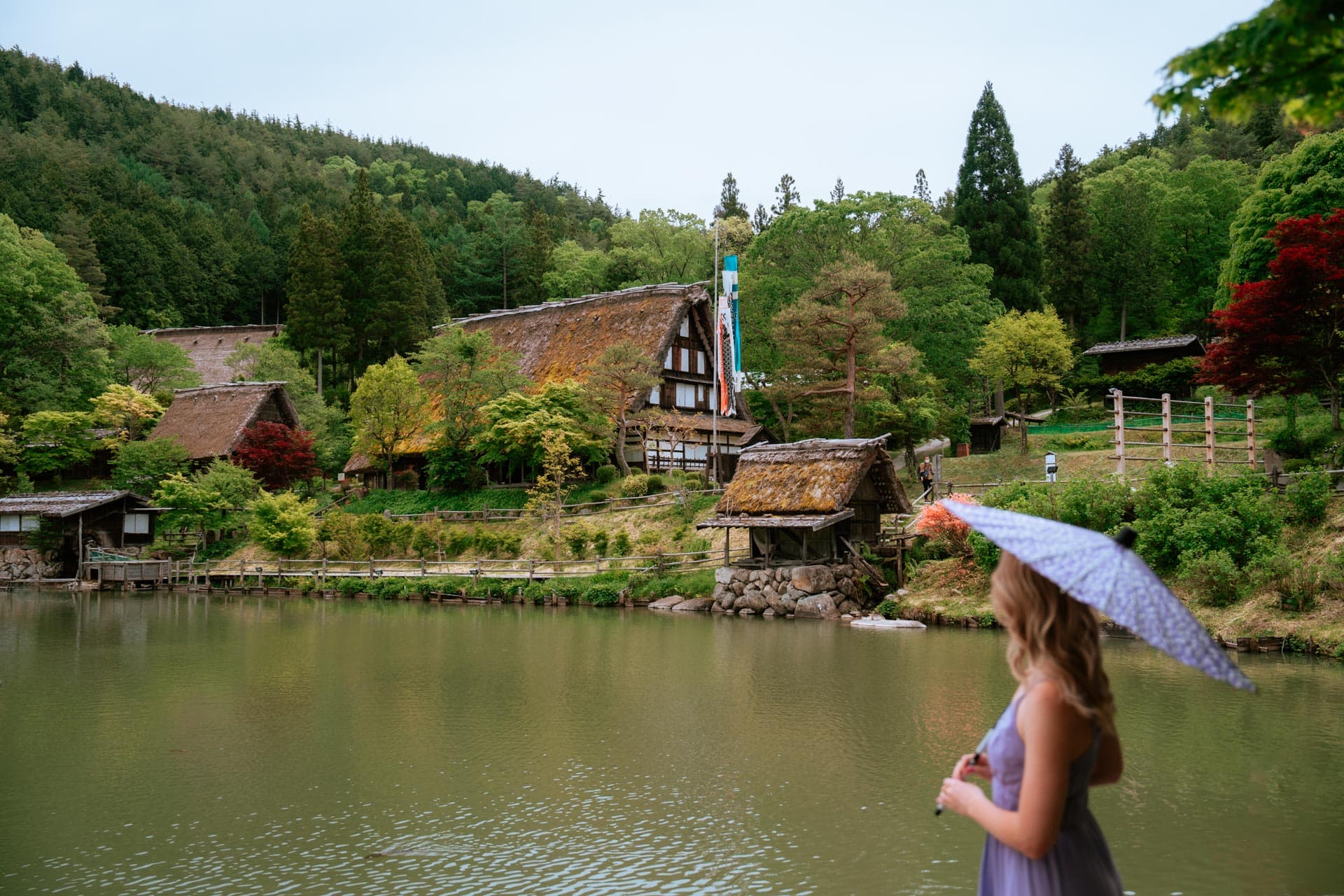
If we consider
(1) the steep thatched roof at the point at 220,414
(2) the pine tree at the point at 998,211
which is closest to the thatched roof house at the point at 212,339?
(1) the steep thatched roof at the point at 220,414

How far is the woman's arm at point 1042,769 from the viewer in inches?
98.4

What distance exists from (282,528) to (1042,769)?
32323 mm

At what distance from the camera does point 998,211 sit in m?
43.8

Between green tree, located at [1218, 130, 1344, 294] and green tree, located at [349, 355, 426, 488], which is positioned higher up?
green tree, located at [1218, 130, 1344, 294]

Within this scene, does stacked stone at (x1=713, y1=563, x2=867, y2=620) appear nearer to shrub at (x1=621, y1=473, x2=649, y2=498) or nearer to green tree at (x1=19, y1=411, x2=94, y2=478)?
shrub at (x1=621, y1=473, x2=649, y2=498)

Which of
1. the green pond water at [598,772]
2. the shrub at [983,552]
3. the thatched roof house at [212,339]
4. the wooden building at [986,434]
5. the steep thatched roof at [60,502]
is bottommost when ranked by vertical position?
the green pond water at [598,772]

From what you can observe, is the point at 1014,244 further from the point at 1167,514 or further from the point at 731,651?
the point at 731,651

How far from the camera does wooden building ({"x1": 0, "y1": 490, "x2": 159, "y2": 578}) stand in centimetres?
3244

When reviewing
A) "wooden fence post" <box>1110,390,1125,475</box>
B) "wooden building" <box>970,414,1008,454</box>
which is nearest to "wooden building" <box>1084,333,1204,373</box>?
"wooden building" <box>970,414,1008,454</box>

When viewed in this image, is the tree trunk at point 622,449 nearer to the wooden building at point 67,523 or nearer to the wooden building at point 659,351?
the wooden building at point 659,351

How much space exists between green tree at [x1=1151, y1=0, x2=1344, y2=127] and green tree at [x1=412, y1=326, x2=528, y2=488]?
32.6m

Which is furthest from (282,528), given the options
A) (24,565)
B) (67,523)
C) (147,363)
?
(147,363)

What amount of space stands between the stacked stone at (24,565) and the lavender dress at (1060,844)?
3738cm

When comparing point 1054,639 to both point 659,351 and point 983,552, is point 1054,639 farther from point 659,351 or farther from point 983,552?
point 659,351
